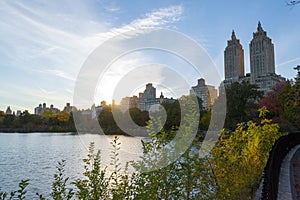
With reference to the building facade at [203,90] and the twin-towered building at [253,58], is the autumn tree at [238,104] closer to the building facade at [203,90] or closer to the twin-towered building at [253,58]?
the building facade at [203,90]

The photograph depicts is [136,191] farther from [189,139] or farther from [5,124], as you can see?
[5,124]

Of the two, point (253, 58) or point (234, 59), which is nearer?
point (234, 59)

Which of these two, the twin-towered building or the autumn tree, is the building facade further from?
the twin-towered building

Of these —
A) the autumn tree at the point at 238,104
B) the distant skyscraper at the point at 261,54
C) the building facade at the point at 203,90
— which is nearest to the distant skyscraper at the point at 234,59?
the distant skyscraper at the point at 261,54

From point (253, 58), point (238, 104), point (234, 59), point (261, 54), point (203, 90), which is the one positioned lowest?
point (203, 90)

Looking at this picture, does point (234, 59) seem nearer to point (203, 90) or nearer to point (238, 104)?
point (238, 104)

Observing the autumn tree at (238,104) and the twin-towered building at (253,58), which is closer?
the autumn tree at (238,104)

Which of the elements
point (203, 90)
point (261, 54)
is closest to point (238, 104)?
point (203, 90)
